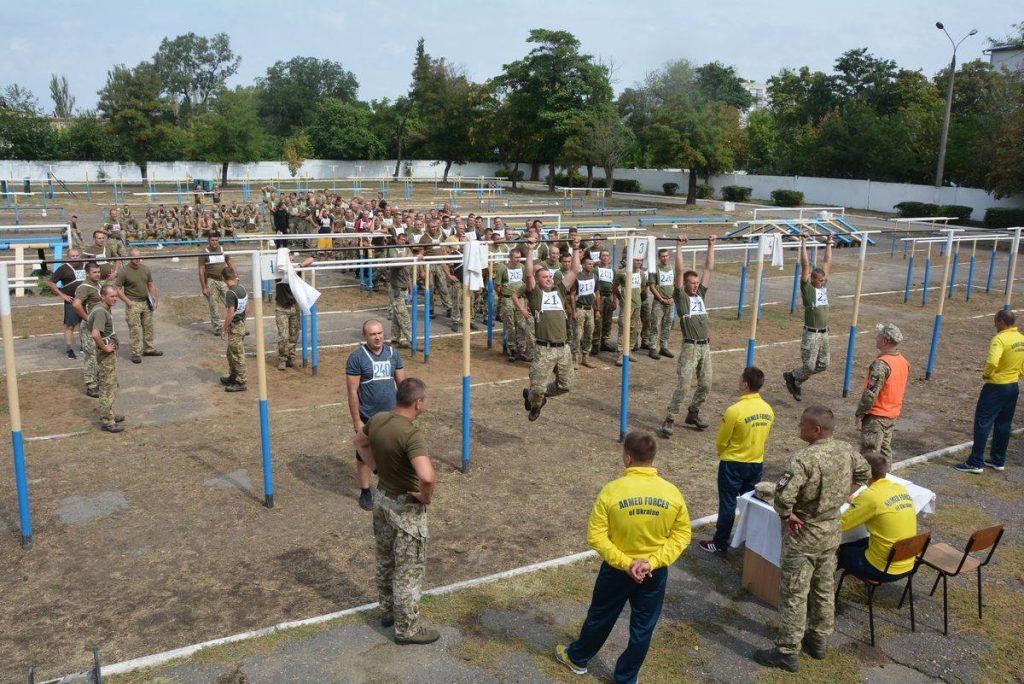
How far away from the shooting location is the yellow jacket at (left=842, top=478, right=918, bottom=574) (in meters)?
6.24

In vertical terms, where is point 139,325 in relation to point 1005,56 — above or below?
below

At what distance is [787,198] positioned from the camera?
54.8 meters

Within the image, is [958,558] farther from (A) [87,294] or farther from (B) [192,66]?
(B) [192,66]

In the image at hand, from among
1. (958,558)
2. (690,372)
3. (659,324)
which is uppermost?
(690,372)

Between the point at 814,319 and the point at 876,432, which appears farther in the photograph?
the point at 814,319

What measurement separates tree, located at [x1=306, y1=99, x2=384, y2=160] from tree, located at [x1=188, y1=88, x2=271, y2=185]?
11.8m

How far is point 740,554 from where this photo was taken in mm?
7703

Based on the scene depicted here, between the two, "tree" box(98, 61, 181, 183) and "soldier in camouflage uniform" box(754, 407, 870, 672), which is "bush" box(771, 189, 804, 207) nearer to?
"tree" box(98, 61, 181, 183)

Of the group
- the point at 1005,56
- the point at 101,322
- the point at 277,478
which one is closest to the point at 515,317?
the point at 277,478

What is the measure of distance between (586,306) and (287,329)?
541cm

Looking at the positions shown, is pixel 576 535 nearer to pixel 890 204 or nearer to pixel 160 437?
pixel 160 437

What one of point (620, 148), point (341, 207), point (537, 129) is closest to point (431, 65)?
point (537, 129)

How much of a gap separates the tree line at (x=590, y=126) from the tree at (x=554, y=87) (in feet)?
0.33

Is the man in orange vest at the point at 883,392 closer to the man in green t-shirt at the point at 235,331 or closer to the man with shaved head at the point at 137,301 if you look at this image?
the man in green t-shirt at the point at 235,331
